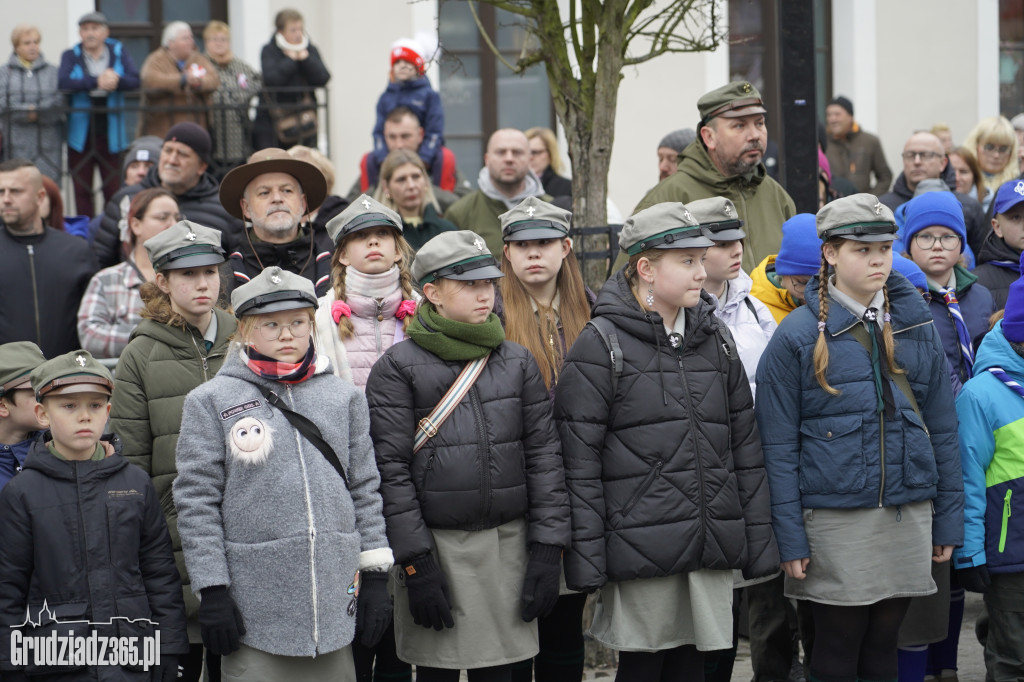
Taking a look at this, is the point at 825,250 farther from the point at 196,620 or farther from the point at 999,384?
the point at 196,620

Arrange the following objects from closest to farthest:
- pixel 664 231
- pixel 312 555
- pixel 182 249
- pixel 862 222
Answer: pixel 312 555
pixel 664 231
pixel 862 222
pixel 182 249

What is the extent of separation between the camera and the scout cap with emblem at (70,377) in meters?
4.50

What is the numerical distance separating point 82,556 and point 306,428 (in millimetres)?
836

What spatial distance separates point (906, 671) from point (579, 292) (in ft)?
6.81

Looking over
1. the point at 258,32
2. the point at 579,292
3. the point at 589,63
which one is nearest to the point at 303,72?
the point at 258,32

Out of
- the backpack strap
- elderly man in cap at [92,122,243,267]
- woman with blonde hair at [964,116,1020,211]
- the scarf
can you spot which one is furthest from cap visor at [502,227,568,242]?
woman with blonde hair at [964,116,1020,211]

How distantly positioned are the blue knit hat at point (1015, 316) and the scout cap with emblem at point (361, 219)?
8.39 ft

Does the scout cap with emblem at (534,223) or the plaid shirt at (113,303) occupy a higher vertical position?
the scout cap with emblem at (534,223)

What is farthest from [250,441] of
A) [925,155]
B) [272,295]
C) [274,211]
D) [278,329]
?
[925,155]

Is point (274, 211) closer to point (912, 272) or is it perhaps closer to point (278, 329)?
point (278, 329)

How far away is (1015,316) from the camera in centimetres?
558

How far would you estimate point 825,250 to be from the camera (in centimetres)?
520

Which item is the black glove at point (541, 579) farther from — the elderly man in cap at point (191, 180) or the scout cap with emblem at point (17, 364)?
the elderly man in cap at point (191, 180)

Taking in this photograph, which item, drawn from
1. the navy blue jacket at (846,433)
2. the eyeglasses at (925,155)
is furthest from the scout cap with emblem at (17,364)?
the eyeglasses at (925,155)
